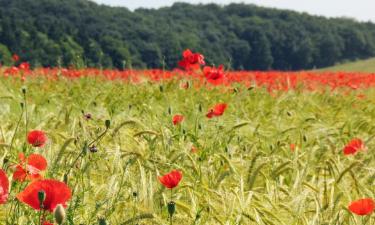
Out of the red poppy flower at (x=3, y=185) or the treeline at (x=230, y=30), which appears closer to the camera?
the red poppy flower at (x=3, y=185)

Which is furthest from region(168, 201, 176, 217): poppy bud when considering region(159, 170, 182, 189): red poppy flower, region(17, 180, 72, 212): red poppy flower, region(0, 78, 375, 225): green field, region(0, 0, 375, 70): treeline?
region(0, 0, 375, 70): treeline

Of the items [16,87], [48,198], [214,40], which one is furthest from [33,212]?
[214,40]

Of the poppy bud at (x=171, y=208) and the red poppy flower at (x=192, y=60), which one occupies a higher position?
the red poppy flower at (x=192, y=60)

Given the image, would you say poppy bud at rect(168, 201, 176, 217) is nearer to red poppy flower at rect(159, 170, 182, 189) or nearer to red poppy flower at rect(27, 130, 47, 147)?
red poppy flower at rect(159, 170, 182, 189)

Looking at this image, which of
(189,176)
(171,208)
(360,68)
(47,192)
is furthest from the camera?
(360,68)

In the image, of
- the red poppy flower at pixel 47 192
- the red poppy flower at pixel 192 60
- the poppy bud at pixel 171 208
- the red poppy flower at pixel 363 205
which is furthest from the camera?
the red poppy flower at pixel 192 60

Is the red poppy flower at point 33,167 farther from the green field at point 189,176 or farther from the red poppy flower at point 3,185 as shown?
the red poppy flower at point 3,185

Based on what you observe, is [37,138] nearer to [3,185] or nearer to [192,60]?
[3,185]

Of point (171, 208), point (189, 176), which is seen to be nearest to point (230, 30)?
point (189, 176)

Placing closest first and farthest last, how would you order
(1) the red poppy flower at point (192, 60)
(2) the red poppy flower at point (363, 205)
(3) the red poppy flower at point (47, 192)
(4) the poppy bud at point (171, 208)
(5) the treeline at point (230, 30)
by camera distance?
(3) the red poppy flower at point (47, 192)
(4) the poppy bud at point (171, 208)
(2) the red poppy flower at point (363, 205)
(1) the red poppy flower at point (192, 60)
(5) the treeline at point (230, 30)

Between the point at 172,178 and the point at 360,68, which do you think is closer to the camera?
the point at 172,178

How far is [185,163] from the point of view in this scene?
2.92 metres

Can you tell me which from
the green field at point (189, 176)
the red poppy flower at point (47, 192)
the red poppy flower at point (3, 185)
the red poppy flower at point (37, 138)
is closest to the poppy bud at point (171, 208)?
the green field at point (189, 176)

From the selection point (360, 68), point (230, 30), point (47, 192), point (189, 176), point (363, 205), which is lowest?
point (360, 68)
